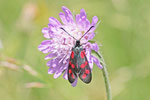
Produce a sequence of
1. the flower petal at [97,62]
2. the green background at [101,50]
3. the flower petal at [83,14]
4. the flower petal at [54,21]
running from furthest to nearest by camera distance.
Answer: the green background at [101,50], the flower petal at [54,21], the flower petal at [83,14], the flower petal at [97,62]

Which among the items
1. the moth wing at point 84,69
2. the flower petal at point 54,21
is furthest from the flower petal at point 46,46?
the moth wing at point 84,69

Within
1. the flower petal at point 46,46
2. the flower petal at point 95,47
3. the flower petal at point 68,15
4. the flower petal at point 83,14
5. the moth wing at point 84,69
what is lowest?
the moth wing at point 84,69

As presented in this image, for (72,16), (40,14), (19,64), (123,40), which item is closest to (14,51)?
(40,14)

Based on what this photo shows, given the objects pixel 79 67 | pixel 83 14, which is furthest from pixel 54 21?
pixel 79 67

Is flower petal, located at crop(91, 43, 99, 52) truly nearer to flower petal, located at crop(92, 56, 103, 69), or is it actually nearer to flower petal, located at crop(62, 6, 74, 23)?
flower petal, located at crop(92, 56, 103, 69)

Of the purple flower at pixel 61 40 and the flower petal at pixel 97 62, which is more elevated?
the purple flower at pixel 61 40

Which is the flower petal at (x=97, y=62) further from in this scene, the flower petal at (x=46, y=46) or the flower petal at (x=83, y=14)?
the flower petal at (x=46, y=46)
